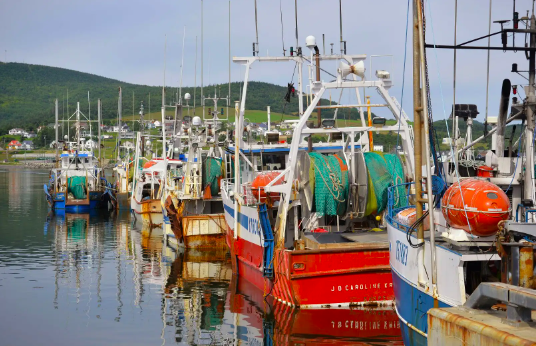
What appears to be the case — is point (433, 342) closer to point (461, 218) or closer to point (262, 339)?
point (461, 218)

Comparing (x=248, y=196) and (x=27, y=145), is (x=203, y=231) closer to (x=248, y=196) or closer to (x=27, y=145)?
(x=248, y=196)

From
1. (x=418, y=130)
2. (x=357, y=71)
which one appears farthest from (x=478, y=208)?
(x=357, y=71)

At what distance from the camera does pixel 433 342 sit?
872 centimetres

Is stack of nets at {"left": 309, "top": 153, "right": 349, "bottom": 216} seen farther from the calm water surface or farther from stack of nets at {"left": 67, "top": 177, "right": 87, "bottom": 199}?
stack of nets at {"left": 67, "top": 177, "right": 87, "bottom": 199}

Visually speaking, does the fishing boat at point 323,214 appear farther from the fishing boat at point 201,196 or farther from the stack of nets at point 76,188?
the stack of nets at point 76,188

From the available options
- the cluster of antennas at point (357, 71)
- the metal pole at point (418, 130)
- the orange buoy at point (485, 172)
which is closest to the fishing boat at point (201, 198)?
the cluster of antennas at point (357, 71)

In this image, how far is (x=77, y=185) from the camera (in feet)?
168

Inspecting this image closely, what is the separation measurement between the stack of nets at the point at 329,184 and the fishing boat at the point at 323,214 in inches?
1.0

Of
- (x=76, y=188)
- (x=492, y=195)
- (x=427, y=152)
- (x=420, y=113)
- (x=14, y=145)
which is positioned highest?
(x=14, y=145)

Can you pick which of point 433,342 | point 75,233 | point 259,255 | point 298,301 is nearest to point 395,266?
point 298,301

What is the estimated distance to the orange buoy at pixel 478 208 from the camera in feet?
35.8

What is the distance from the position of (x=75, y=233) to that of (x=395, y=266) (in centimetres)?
2700

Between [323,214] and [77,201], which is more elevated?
[323,214]

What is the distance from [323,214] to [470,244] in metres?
8.43
